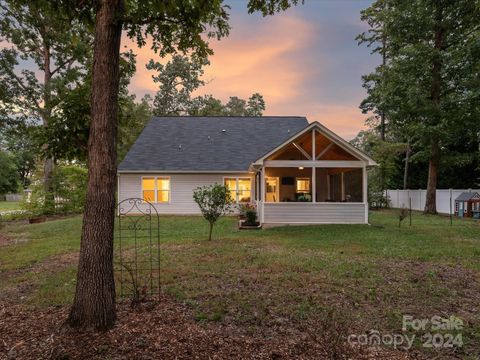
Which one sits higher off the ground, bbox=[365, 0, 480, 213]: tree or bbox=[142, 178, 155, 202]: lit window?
bbox=[365, 0, 480, 213]: tree

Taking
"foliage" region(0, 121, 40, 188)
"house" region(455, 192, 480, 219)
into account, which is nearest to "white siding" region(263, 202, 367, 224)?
"house" region(455, 192, 480, 219)

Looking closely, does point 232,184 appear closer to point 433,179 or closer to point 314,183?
point 314,183

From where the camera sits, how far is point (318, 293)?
538 centimetres

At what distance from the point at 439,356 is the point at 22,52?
85.9 feet

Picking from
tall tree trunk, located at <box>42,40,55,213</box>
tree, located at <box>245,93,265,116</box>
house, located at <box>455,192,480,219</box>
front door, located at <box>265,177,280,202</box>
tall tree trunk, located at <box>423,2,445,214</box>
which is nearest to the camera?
house, located at <box>455,192,480,219</box>

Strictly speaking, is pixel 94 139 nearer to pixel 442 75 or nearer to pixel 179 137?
pixel 179 137

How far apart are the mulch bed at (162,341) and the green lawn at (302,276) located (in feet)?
1.03

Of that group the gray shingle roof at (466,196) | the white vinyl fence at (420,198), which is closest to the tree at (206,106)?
the white vinyl fence at (420,198)

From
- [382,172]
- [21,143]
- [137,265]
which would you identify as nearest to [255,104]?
[382,172]

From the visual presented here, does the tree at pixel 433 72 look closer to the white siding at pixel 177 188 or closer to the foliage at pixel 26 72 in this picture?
the white siding at pixel 177 188

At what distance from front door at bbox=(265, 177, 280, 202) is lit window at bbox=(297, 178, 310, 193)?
4.09ft

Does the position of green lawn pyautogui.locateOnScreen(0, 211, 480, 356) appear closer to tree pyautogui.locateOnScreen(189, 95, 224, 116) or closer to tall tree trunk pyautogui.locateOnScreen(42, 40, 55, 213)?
tall tree trunk pyautogui.locateOnScreen(42, 40, 55, 213)

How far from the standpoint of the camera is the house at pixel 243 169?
Answer: 13805 millimetres

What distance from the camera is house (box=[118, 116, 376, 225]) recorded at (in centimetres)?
1380
